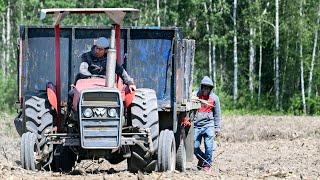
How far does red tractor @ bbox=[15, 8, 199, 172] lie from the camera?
12.1 metres

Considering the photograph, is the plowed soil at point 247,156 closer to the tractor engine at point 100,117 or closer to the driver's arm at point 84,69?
the tractor engine at point 100,117

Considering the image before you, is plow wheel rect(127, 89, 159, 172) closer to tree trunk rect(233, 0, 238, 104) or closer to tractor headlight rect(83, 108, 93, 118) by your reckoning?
tractor headlight rect(83, 108, 93, 118)

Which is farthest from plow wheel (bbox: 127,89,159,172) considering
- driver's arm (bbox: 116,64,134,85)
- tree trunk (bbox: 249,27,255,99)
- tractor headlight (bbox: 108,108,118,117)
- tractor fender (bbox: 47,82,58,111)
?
tree trunk (bbox: 249,27,255,99)

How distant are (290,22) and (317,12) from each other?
1.62 m

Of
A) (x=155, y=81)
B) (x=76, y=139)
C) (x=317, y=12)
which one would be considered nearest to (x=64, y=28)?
(x=155, y=81)

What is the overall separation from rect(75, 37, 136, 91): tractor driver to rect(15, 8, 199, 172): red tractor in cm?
13

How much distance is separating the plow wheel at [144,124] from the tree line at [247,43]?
3221cm

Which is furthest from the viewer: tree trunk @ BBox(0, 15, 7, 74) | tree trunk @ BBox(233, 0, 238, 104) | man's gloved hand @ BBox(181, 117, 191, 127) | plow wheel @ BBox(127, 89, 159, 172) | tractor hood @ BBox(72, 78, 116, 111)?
tree trunk @ BBox(0, 15, 7, 74)

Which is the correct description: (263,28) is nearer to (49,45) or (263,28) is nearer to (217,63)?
(217,63)

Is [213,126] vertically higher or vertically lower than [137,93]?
lower

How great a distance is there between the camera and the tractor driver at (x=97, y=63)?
12.7m

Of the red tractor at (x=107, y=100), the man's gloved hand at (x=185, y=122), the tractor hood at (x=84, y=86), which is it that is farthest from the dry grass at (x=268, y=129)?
the tractor hood at (x=84, y=86)

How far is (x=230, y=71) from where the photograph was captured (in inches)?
2255

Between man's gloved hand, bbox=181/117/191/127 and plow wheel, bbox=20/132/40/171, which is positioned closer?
plow wheel, bbox=20/132/40/171
